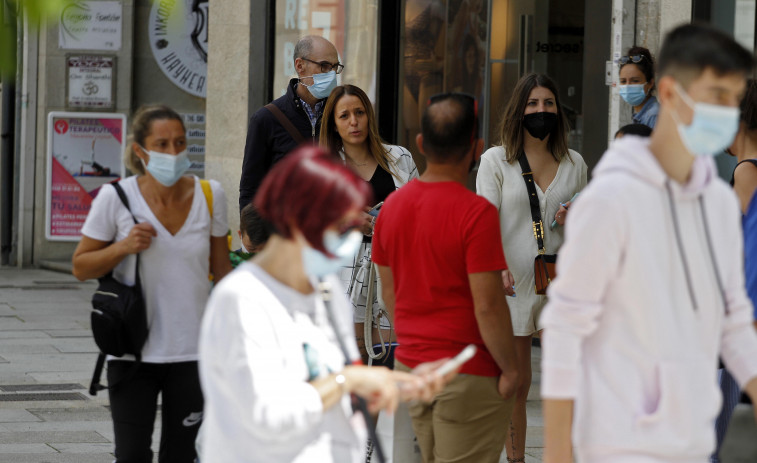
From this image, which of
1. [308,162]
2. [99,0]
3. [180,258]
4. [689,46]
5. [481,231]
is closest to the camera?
[308,162]

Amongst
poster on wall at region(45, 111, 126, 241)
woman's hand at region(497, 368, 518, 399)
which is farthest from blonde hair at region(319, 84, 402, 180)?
poster on wall at region(45, 111, 126, 241)

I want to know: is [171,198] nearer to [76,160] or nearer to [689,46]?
[689,46]

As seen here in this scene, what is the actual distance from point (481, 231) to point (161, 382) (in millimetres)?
1390

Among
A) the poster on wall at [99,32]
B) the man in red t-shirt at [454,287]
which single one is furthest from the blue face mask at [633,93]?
the poster on wall at [99,32]

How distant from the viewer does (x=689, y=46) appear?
2.77 metres

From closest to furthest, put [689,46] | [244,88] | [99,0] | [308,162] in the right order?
1. [308,162]
2. [689,46]
3. [244,88]
4. [99,0]

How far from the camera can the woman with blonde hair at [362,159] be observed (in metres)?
5.73

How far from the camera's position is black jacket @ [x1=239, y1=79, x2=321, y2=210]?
605 centimetres

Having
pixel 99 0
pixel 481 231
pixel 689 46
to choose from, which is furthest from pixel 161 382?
pixel 99 0

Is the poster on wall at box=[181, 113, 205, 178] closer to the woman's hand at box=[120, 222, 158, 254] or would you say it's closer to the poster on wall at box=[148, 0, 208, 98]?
the poster on wall at box=[148, 0, 208, 98]

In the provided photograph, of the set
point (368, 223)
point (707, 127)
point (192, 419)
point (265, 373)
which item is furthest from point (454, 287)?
point (265, 373)

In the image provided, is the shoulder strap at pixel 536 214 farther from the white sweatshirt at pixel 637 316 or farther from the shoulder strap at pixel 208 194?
the white sweatshirt at pixel 637 316

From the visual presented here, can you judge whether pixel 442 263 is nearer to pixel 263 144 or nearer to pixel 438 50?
pixel 263 144

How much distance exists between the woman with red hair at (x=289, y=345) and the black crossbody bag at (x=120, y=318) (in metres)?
1.82
